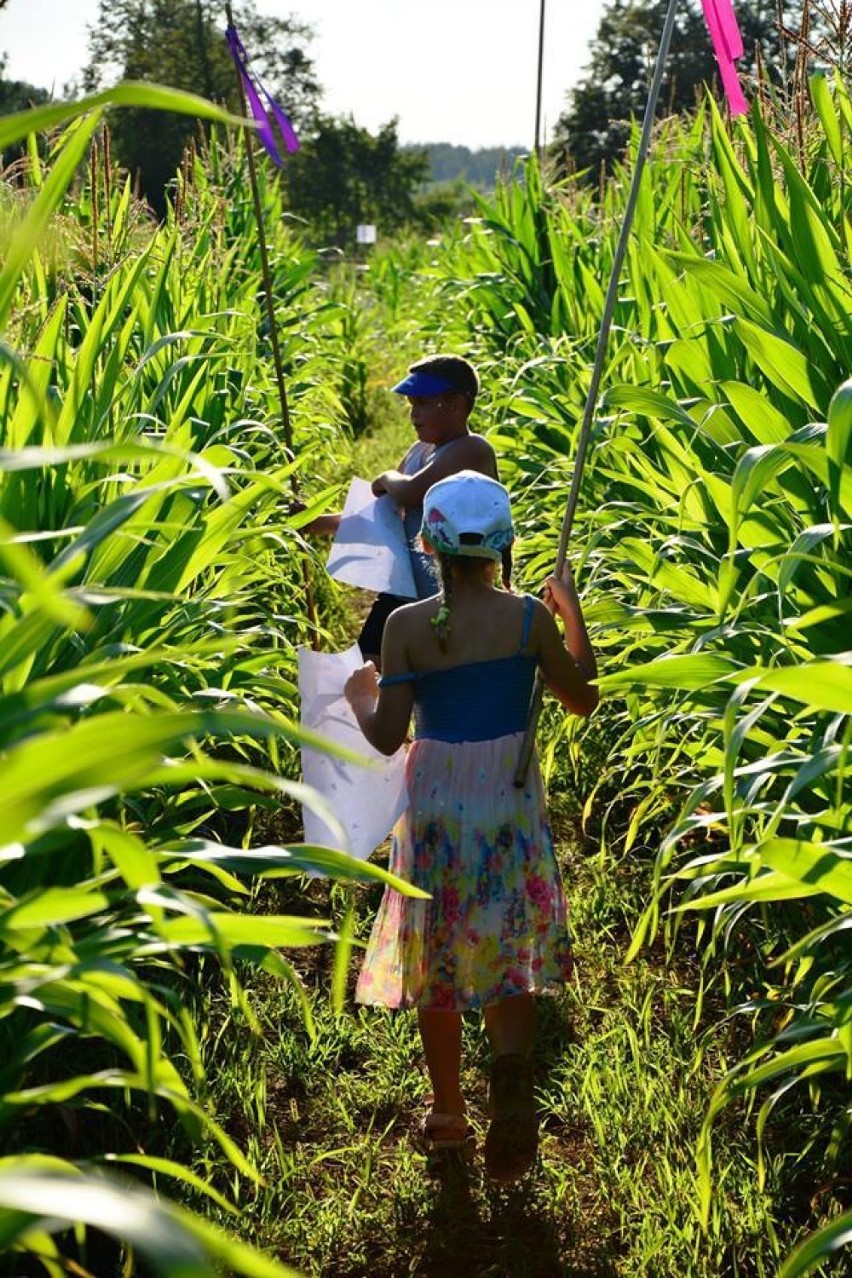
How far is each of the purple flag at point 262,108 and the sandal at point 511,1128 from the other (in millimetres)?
2743

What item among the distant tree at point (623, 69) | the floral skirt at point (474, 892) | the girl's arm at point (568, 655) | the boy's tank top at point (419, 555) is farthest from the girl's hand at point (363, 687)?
the distant tree at point (623, 69)

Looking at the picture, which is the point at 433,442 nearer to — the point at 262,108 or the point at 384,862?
the point at 384,862

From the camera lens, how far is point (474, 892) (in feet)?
8.84

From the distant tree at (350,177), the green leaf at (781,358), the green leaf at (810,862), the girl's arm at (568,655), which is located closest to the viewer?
the green leaf at (810,862)

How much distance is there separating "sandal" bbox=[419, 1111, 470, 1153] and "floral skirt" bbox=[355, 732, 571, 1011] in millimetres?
217

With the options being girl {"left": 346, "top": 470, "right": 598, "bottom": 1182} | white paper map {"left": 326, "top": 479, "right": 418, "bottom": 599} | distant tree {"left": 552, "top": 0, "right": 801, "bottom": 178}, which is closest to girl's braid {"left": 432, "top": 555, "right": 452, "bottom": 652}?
girl {"left": 346, "top": 470, "right": 598, "bottom": 1182}

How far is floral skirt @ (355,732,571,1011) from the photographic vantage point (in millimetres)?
2686

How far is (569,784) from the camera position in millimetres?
4352

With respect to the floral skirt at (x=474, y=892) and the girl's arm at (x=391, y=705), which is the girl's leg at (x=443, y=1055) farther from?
the girl's arm at (x=391, y=705)

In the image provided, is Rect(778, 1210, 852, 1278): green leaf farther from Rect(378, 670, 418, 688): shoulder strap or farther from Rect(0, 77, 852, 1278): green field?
Rect(378, 670, 418, 688): shoulder strap

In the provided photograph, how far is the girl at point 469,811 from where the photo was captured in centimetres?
268

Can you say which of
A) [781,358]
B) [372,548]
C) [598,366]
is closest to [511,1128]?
[598,366]

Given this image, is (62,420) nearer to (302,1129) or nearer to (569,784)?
(302,1129)

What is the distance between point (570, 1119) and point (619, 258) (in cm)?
157
